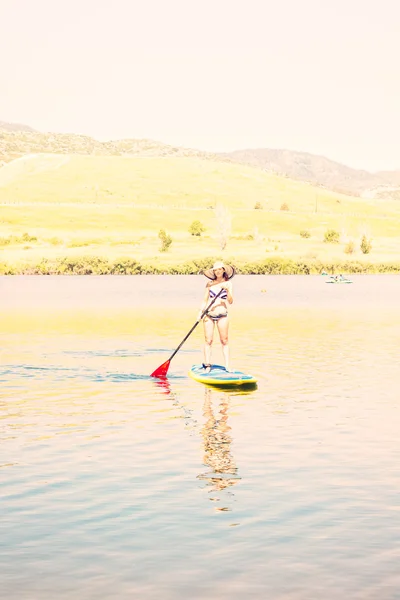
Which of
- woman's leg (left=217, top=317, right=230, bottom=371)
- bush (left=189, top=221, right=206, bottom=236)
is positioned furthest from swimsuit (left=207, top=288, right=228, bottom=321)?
bush (left=189, top=221, right=206, bottom=236)

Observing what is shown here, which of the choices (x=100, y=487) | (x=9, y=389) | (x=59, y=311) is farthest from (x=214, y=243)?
(x=100, y=487)

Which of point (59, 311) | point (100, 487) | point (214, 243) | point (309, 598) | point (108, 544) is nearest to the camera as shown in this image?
point (309, 598)

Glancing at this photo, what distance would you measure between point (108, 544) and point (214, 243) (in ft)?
470

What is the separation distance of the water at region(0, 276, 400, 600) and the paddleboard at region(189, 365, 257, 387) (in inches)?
12.6

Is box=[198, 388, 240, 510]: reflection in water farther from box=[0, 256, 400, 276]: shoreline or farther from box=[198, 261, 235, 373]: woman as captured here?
box=[0, 256, 400, 276]: shoreline

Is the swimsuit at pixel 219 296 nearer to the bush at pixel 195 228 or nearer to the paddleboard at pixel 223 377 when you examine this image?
the paddleboard at pixel 223 377

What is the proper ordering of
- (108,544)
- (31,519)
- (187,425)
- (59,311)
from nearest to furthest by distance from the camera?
(108,544) < (31,519) < (187,425) < (59,311)

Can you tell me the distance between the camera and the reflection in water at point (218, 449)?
50.5 ft

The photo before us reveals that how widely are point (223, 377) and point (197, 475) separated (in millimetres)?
9725

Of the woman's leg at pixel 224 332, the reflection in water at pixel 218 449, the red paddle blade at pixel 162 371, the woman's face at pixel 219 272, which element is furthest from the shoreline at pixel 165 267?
the reflection in water at pixel 218 449

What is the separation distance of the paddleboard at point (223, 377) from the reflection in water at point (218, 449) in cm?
99

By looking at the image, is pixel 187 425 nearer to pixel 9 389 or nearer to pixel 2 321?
pixel 9 389

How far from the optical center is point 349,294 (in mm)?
74812

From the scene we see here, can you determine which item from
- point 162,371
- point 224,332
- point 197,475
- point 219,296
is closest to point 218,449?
point 197,475
